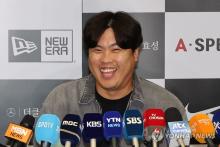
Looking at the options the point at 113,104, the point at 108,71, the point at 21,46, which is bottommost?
the point at 113,104

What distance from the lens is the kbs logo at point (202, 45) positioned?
6.06 feet

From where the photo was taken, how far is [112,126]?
3.60ft

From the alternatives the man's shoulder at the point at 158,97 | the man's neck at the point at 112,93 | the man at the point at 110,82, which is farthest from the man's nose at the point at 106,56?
the man's shoulder at the point at 158,97

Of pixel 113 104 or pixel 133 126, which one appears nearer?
pixel 133 126

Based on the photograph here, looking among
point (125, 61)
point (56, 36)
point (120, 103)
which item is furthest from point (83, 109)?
point (56, 36)

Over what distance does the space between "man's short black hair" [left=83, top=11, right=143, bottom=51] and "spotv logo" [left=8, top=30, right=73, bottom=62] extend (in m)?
0.29

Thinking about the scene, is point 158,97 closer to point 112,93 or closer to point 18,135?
point 112,93

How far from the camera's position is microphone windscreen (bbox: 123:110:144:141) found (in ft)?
3.57

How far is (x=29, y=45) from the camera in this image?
1.83m

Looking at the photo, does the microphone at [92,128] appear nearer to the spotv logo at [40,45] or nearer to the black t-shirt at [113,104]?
the black t-shirt at [113,104]

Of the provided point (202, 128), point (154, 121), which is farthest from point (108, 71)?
point (202, 128)

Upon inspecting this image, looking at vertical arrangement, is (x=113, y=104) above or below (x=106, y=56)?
below

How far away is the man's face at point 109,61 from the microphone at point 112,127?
0.42 m

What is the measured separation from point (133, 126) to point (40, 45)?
87 cm
